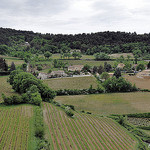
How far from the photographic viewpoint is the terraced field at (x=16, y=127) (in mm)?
22577

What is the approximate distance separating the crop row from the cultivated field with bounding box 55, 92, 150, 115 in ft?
52.3

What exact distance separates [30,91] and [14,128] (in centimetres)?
1339

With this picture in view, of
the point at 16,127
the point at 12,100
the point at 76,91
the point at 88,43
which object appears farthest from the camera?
the point at 88,43

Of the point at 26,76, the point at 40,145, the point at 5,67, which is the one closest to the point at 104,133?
the point at 40,145

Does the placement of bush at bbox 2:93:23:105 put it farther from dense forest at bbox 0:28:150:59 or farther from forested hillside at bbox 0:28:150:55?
forested hillside at bbox 0:28:150:55

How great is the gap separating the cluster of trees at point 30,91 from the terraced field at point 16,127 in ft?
7.35

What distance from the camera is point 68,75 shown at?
8356cm

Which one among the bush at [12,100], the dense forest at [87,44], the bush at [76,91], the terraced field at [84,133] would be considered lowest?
the terraced field at [84,133]

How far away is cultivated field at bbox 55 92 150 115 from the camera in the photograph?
41.3 metres

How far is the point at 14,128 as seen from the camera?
26719mm

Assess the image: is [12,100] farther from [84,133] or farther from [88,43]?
[88,43]

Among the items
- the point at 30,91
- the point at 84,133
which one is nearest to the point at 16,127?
the point at 84,133

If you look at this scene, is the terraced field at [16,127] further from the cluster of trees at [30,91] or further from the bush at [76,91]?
the bush at [76,91]

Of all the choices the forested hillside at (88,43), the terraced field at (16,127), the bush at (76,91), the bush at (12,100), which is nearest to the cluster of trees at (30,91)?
the bush at (12,100)
